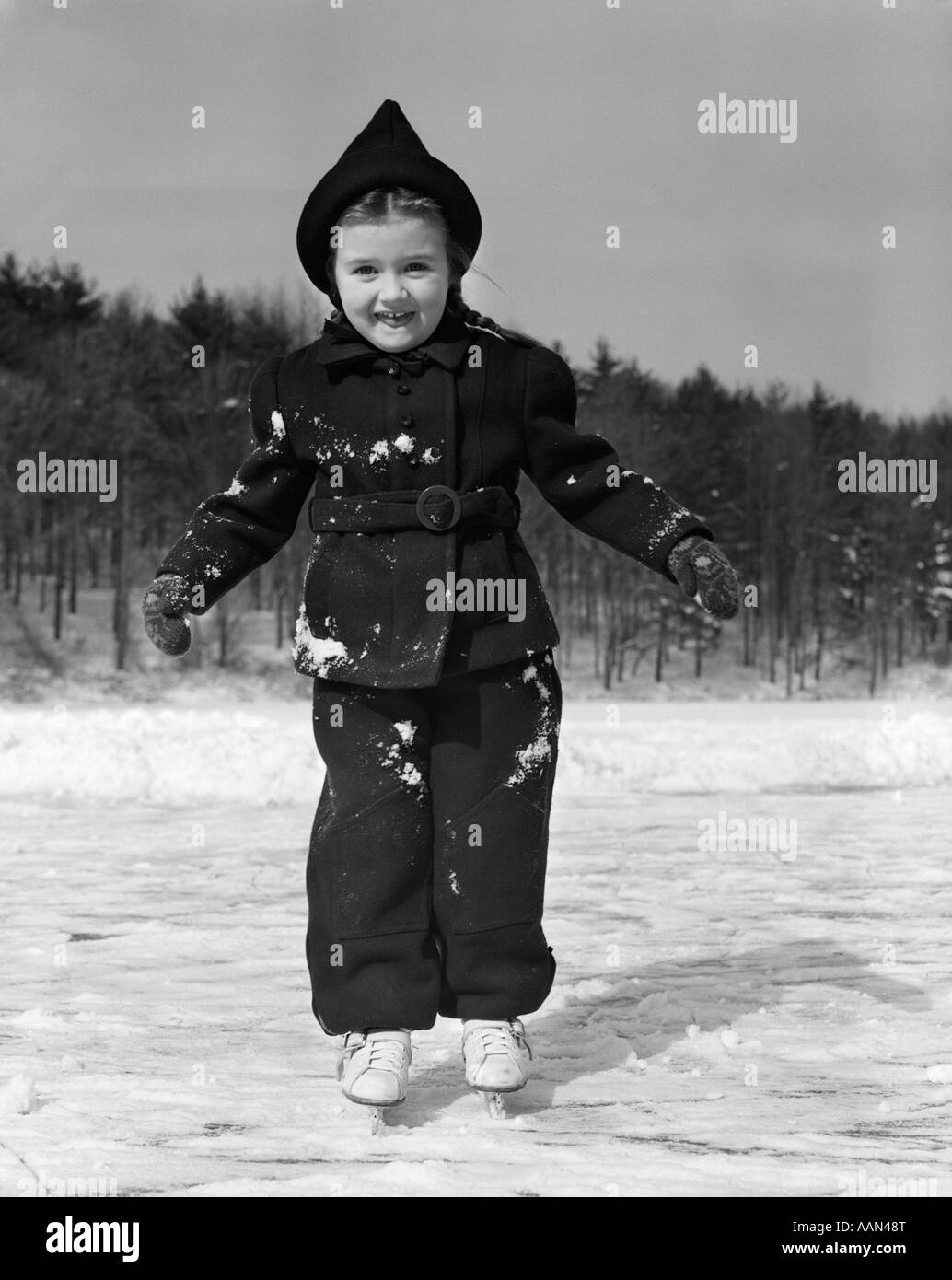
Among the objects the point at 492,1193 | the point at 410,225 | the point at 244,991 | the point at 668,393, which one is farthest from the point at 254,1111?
the point at 668,393

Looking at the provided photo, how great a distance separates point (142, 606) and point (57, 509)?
41523 millimetres

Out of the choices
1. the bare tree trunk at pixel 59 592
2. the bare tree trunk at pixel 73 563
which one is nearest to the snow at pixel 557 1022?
the bare tree trunk at pixel 59 592

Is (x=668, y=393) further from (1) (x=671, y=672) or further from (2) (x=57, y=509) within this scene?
(2) (x=57, y=509)

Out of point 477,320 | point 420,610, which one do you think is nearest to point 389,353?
point 477,320

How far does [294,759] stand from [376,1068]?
23.2 feet

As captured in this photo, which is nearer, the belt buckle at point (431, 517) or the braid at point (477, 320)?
the belt buckle at point (431, 517)

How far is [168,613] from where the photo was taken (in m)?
3.13

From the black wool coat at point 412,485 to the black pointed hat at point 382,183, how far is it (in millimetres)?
170

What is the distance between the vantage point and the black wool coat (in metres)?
3.06

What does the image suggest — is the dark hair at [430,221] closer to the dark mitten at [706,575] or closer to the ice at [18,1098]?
the dark mitten at [706,575]

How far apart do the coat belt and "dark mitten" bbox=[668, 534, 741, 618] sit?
1.16 feet

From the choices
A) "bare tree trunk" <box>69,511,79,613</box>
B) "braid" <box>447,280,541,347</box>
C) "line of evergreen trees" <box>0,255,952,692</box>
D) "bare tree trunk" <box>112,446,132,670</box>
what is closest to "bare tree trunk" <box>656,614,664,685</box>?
"line of evergreen trees" <box>0,255,952,692</box>

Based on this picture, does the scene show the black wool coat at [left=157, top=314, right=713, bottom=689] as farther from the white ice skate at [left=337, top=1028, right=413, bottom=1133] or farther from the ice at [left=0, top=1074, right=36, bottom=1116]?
the ice at [left=0, top=1074, right=36, bottom=1116]

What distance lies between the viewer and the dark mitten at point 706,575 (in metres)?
2.98
